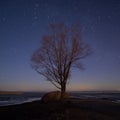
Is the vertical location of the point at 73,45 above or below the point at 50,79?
above

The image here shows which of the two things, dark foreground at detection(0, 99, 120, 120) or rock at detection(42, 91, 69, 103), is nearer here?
dark foreground at detection(0, 99, 120, 120)

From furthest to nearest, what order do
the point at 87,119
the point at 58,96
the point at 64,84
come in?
the point at 58,96 → the point at 64,84 → the point at 87,119

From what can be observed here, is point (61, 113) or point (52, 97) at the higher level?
point (52, 97)

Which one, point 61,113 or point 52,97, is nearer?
point 61,113

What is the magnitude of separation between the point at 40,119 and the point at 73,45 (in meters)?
15.4

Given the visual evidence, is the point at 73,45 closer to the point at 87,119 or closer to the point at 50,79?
the point at 50,79

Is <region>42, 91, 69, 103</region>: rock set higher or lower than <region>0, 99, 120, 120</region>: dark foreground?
higher

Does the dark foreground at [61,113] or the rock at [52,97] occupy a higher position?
the rock at [52,97]

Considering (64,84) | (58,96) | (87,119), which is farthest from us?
(58,96)

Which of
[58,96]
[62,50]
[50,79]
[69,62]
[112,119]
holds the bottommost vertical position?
[112,119]

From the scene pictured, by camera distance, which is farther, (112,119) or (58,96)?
(58,96)

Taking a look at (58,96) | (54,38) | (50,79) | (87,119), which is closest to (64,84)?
(50,79)

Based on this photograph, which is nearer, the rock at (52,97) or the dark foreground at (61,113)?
the dark foreground at (61,113)

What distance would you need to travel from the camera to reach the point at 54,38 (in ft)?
86.2
